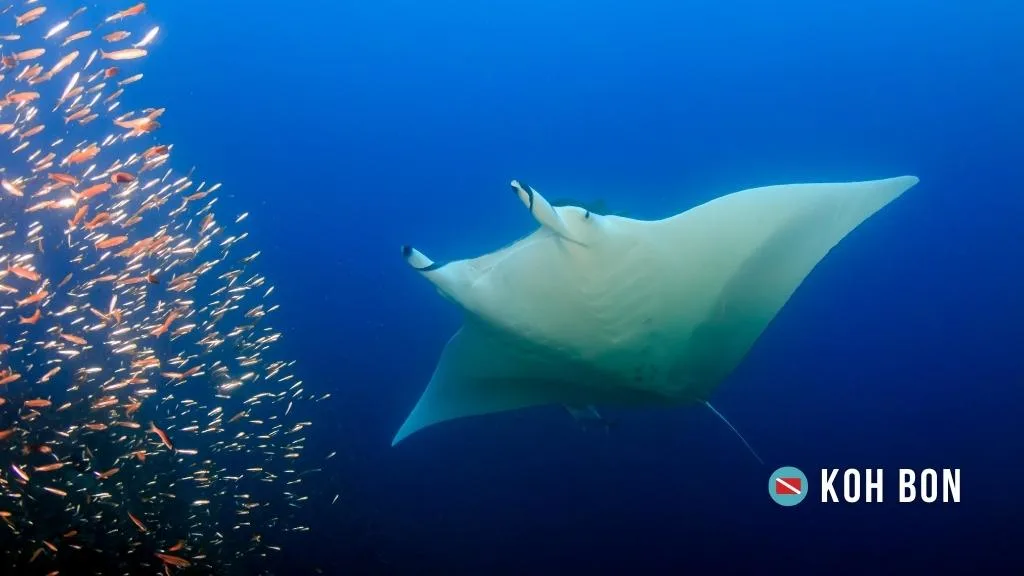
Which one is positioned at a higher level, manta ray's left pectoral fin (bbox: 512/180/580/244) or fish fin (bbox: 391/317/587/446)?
manta ray's left pectoral fin (bbox: 512/180/580/244)

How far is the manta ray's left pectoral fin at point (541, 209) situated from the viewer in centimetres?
238

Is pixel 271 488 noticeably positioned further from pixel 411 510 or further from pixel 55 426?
pixel 55 426

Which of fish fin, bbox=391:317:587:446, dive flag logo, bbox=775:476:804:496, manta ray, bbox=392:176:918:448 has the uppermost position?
manta ray, bbox=392:176:918:448

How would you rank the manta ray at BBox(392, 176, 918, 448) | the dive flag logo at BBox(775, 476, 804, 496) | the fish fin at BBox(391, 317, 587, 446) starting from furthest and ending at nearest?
the dive flag logo at BBox(775, 476, 804, 496), the fish fin at BBox(391, 317, 587, 446), the manta ray at BBox(392, 176, 918, 448)

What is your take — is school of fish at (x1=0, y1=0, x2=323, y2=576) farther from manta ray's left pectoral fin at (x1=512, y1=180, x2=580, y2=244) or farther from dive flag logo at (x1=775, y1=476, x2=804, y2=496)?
dive flag logo at (x1=775, y1=476, x2=804, y2=496)

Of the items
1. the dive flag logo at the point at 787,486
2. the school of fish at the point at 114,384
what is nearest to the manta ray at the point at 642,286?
the school of fish at the point at 114,384

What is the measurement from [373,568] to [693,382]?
8.45m

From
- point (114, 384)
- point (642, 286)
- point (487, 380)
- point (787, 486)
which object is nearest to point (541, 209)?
point (642, 286)

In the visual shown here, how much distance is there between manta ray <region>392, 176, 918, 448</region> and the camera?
2.76 m

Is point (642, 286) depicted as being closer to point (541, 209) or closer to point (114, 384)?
point (541, 209)

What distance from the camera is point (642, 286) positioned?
297 centimetres

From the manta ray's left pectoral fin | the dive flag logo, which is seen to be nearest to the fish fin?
the manta ray's left pectoral fin

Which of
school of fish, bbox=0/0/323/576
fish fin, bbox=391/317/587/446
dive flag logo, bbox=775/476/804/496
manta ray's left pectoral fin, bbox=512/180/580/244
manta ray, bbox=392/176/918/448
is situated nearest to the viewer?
manta ray's left pectoral fin, bbox=512/180/580/244

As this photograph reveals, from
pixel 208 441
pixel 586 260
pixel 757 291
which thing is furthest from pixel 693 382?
pixel 208 441
